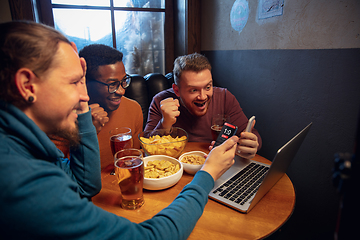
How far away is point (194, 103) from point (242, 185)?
2.73 feet

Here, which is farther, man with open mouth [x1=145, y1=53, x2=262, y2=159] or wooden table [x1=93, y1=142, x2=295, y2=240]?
man with open mouth [x1=145, y1=53, x2=262, y2=159]

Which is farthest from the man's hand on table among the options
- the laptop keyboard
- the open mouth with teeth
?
the open mouth with teeth

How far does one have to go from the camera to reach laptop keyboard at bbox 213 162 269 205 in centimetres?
82

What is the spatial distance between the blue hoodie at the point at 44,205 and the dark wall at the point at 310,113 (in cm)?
129

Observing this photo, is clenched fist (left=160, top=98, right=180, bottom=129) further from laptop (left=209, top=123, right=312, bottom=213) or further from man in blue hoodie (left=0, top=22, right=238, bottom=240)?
man in blue hoodie (left=0, top=22, right=238, bottom=240)

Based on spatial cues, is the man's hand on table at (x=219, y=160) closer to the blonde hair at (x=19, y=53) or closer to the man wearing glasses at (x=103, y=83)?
the blonde hair at (x=19, y=53)

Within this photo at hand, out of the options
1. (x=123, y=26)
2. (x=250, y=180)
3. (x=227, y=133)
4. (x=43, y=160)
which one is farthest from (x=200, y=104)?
(x=123, y=26)

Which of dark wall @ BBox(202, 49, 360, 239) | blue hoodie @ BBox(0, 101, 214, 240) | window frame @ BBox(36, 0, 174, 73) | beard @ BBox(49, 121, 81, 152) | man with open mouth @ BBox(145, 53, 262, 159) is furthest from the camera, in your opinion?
window frame @ BBox(36, 0, 174, 73)

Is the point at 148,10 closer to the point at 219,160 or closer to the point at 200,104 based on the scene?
the point at 200,104

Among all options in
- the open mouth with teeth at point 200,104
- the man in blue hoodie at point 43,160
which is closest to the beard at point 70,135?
the man in blue hoodie at point 43,160

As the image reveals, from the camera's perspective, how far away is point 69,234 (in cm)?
45

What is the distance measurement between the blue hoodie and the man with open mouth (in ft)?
2.93

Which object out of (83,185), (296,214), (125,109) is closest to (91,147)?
(83,185)

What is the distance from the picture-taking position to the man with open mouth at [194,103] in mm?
1468
